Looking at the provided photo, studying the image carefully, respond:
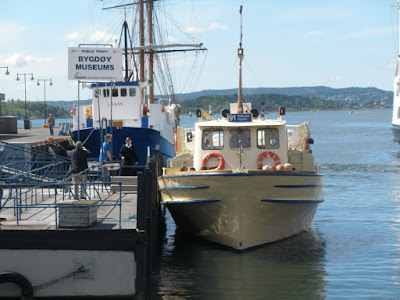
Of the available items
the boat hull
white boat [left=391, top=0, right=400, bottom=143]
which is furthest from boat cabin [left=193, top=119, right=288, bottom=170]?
white boat [left=391, top=0, right=400, bottom=143]

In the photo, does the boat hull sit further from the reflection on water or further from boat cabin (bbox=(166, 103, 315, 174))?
boat cabin (bbox=(166, 103, 315, 174))

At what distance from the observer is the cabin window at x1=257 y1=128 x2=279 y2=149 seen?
848 inches

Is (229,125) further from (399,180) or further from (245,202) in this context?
(399,180)

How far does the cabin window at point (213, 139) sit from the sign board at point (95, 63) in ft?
11.7

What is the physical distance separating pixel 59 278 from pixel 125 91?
22.6 metres

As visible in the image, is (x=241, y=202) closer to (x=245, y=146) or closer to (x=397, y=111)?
(x=245, y=146)

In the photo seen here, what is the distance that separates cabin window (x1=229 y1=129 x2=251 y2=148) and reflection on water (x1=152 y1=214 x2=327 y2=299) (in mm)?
3083

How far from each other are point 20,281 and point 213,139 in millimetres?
9706

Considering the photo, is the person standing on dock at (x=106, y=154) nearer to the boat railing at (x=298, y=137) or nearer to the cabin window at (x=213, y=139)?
the cabin window at (x=213, y=139)

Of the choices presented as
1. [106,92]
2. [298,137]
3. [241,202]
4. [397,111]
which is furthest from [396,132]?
[241,202]

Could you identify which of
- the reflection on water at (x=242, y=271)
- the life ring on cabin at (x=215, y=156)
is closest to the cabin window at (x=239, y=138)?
the life ring on cabin at (x=215, y=156)

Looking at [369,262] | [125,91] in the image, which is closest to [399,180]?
[125,91]

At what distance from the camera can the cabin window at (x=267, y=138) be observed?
2155 cm

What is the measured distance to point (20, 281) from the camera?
522 inches
